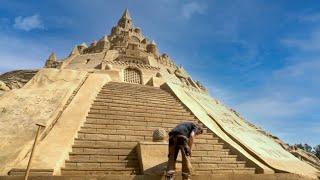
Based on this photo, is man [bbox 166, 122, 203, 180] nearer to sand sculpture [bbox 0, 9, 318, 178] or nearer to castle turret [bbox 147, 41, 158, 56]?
sand sculpture [bbox 0, 9, 318, 178]

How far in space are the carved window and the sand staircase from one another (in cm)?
875

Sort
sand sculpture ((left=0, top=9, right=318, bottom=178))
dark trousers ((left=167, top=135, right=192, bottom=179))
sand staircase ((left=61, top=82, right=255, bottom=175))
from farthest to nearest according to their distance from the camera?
sand staircase ((left=61, top=82, right=255, bottom=175)), sand sculpture ((left=0, top=9, right=318, bottom=178)), dark trousers ((left=167, top=135, right=192, bottom=179))

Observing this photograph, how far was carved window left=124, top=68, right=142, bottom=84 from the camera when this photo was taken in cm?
2204

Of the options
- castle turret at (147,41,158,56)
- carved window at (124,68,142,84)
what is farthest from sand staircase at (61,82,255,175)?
castle turret at (147,41,158,56)

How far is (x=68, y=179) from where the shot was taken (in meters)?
6.39

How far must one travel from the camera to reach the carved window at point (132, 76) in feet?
72.3

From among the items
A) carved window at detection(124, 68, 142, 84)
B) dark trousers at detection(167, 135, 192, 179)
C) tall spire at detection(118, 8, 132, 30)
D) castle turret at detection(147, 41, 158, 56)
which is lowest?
dark trousers at detection(167, 135, 192, 179)

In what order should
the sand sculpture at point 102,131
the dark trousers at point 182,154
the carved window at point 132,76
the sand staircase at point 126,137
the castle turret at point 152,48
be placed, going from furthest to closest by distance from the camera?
the castle turret at point 152,48 → the carved window at point 132,76 → the sand staircase at point 126,137 → the sand sculpture at point 102,131 → the dark trousers at point 182,154

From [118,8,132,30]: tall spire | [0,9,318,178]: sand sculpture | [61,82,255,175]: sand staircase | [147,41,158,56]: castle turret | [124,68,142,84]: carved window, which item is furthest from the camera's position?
[118,8,132,30]: tall spire

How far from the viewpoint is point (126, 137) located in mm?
9086

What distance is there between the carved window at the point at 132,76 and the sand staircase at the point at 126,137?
8753mm

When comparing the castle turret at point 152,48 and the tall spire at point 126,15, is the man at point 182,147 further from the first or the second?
the tall spire at point 126,15

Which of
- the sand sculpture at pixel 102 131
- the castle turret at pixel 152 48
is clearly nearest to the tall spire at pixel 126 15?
the castle turret at pixel 152 48

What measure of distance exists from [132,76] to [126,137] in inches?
530
